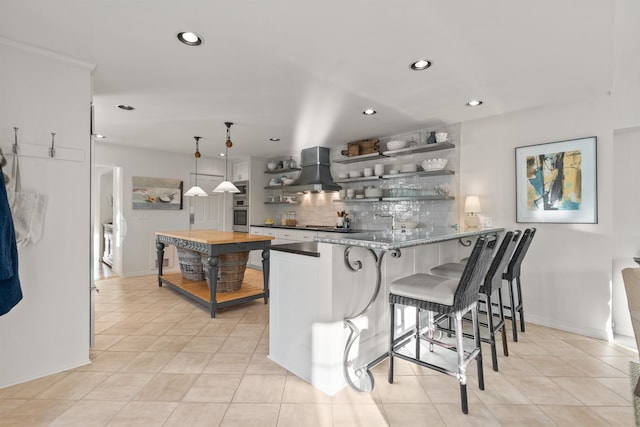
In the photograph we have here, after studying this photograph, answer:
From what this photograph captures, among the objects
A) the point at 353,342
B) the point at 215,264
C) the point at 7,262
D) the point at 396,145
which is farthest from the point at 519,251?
the point at 7,262

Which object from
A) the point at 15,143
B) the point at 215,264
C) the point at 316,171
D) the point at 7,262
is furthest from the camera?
the point at 316,171

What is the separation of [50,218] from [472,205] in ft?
13.1

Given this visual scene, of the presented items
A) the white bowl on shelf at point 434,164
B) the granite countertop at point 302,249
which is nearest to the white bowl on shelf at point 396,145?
the white bowl on shelf at point 434,164

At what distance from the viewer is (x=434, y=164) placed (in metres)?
4.00

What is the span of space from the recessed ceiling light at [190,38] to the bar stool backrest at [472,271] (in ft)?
7.20

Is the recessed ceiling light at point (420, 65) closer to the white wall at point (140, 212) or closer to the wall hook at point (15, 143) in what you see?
the wall hook at point (15, 143)

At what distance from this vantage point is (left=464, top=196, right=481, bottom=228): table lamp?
358 centimetres

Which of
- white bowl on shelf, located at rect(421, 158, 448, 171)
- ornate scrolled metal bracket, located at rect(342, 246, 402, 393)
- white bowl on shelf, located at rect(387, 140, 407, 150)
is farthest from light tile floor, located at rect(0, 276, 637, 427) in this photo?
white bowl on shelf, located at rect(387, 140, 407, 150)

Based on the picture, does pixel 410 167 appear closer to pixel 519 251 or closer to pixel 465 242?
pixel 465 242

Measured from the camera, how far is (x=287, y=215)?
6480 mm

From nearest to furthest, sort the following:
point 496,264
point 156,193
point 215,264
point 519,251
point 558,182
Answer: point 496,264 < point 519,251 < point 558,182 < point 215,264 < point 156,193

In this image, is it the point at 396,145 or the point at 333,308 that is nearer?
the point at 333,308

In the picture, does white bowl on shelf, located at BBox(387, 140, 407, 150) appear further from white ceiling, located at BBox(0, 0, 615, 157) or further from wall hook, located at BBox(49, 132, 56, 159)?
wall hook, located at BBox(49, 132, 56, 159)

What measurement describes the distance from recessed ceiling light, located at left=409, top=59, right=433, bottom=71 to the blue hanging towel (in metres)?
2.79
